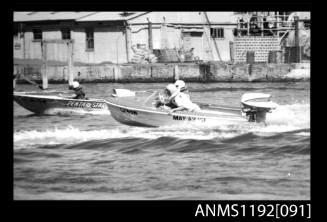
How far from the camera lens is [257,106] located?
9406 mm

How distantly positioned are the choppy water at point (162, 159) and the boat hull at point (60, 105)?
0.37 metres

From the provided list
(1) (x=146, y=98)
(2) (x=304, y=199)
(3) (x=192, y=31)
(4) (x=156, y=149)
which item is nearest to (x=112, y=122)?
(1) (x=146, y=98)

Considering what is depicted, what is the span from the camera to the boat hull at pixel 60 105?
11758 mm

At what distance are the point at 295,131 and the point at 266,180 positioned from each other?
9.73ft

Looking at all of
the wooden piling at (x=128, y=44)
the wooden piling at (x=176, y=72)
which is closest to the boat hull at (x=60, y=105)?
the wooden piling at (x=128, y=44)

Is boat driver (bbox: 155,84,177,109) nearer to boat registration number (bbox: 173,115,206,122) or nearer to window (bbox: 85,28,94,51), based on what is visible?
boat registration number (bbox: 173,115,206,122)

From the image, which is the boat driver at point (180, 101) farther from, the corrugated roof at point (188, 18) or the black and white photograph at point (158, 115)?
the corrugated roof at point (188, 18)

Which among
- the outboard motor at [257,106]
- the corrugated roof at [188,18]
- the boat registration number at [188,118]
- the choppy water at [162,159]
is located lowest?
the choppy water at [162,159]

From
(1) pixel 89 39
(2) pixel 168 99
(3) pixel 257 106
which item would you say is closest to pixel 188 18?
(1) pixel 89 39

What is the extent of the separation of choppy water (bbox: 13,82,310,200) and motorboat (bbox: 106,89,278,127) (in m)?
0.12

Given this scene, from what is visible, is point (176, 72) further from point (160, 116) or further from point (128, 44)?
point (160, 116)

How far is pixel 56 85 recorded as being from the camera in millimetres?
16031

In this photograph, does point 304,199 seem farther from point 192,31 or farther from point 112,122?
point 192,31

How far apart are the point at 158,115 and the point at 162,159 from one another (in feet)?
6.64
